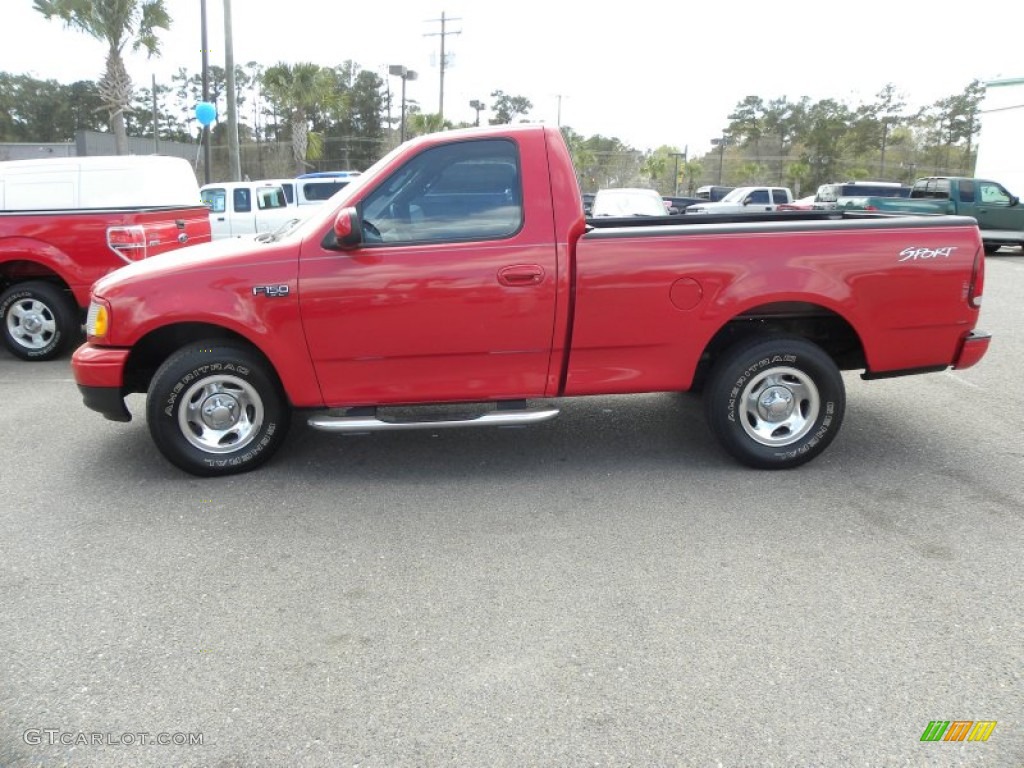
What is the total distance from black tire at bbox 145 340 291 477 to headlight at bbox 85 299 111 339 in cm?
40

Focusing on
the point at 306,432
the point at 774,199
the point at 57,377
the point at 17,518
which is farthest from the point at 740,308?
the point at 774,199

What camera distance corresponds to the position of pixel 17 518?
4.25 m

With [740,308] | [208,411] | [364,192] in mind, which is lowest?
[208,411]

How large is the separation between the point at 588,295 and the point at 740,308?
0.89m

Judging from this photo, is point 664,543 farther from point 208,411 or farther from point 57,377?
point 57,377

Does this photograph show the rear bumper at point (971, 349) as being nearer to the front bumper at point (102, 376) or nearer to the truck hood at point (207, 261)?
the truck hood at point (207, 261)

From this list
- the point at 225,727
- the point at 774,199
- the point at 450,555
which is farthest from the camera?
the point at 774,199

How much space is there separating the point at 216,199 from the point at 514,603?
15.5 metres

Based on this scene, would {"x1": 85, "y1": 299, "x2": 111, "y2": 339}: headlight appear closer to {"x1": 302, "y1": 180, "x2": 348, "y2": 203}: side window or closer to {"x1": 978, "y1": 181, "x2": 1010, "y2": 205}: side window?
{"x1": 302, "y1": 180, "x2": 348, "y2": 203}: side window

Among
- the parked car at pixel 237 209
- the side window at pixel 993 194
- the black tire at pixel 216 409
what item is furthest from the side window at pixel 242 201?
the side window at pixel 993 194

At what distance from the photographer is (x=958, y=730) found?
2.55 meters

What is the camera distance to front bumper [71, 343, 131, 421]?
15.2 feet

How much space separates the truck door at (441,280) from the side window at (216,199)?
13497mm

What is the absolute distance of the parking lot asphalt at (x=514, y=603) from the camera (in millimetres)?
2570
